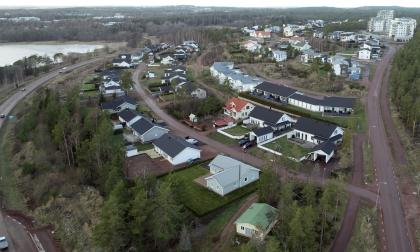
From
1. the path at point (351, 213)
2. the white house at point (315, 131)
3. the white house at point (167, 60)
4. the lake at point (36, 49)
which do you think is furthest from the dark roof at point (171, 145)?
the lake at point (36, 49)

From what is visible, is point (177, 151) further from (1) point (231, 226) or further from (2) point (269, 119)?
(2) point (269, 119)

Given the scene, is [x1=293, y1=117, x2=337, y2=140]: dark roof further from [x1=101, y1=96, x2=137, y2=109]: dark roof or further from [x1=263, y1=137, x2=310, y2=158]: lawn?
[x1=101, y1=96, x2=137, y2=109]: dark roof

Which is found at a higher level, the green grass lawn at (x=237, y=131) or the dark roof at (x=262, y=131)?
the dark roof at (x=262, y=131)

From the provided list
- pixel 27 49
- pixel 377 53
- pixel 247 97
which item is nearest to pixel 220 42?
pixel 377 53

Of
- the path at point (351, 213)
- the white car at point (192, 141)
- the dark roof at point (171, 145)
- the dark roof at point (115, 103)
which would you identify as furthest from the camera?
the dark roof at point (115, 103)

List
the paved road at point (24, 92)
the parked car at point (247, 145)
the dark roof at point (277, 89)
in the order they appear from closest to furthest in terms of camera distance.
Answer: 1. the parked car at point (247, 145)
2. the dark roof at point (277, 89)
3. the paved road at point (24, 92)

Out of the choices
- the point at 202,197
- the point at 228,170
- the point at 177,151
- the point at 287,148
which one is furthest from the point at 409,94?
the point at 202,197

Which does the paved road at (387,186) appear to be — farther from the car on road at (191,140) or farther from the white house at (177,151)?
the car on road at (191,140)
